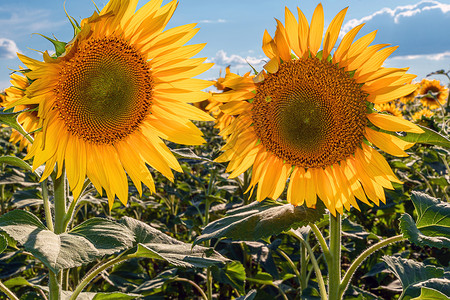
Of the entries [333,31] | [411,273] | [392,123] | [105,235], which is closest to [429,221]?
[411,273]

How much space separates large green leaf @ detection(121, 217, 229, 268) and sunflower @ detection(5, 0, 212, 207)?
0.20 m

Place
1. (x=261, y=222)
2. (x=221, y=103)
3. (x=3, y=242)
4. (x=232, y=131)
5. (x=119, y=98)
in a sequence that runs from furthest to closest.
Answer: (x=221, y=103) < (x=232, y=131) < (x=119, y=98) < (x=261, y=222) < (x=3, y=242)

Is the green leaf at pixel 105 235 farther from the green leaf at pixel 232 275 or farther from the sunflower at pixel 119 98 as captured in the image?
the green leaf at pixel 232 275

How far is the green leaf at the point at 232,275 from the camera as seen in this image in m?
2.39

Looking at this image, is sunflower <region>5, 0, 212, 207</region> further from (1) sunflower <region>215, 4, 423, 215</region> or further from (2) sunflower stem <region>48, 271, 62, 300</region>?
(2) sunflower stem <region>48, 271, 62, 300</region>

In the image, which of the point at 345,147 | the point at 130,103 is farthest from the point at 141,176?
the point at 345,147

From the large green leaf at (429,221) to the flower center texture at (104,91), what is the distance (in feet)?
3.37

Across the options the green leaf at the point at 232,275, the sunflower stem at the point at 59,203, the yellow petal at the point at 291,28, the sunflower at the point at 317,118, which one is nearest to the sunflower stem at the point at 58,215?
the sunflower stem at the point at 59,203

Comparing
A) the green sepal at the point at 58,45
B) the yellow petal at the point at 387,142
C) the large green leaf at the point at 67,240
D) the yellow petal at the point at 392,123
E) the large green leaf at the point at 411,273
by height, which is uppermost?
the green sepal at the point at 58,45

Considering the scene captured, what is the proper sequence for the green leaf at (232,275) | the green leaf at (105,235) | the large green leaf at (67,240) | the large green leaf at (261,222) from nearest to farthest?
1. the large green leaf at (67,240)
2. the green leaf at (105,235)
3. the large green leaf at (261,222)
4. the green leaf at (232,275)

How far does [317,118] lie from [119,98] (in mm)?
715

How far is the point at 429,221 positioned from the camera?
158 centimetres

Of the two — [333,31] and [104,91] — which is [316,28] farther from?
[104,91]

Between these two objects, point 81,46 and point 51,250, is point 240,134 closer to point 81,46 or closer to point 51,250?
point 81,46
